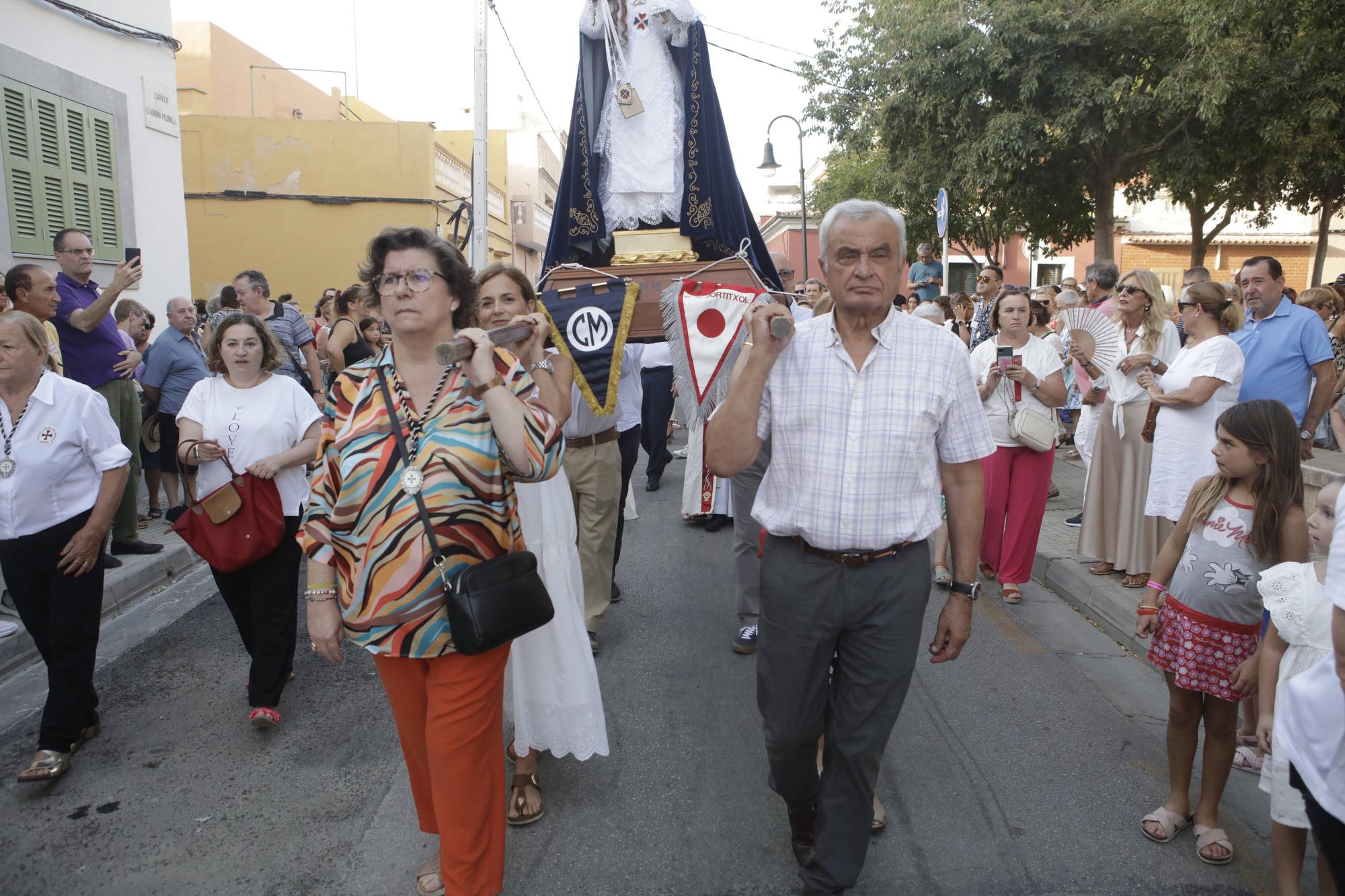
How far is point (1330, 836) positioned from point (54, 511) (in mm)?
4269

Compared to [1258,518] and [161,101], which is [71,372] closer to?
[161,101]

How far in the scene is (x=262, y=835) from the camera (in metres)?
3.23

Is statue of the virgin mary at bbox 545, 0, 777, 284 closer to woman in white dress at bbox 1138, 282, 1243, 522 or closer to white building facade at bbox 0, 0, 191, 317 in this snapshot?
woman in white dress at bbox 1138, 282, 1243, 522

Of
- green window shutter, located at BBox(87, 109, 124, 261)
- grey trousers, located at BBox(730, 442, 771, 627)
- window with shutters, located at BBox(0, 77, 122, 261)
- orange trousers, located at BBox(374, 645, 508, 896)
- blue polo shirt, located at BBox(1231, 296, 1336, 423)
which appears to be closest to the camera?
orange trousers, located at BBox(374, 645, 508, 896)

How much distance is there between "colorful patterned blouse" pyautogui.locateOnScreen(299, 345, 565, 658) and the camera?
Result: 245 centimetres

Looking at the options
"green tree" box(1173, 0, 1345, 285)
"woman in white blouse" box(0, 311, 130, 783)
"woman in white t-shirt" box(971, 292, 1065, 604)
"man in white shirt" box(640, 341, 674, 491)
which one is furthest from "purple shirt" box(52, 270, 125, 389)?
"green tree" box(1173, 0, 1345, 285)

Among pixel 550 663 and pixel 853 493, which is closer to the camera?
pixel 853 493

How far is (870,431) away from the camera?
259 centimetres

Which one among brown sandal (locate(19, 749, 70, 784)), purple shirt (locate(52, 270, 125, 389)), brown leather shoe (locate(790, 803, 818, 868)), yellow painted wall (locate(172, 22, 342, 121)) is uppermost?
yellow painted wall (locate(172, 22, 342, 121))

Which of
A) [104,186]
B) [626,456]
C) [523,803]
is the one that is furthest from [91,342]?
[523,803]

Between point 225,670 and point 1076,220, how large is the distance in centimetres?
1952

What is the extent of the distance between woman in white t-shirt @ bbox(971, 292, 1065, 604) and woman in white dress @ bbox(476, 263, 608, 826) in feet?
10.8

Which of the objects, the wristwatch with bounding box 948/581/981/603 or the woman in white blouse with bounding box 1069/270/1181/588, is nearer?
the wristwatch with bounding box 948/581/981/603

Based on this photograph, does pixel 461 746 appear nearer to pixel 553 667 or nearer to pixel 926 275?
pixel 553 667
